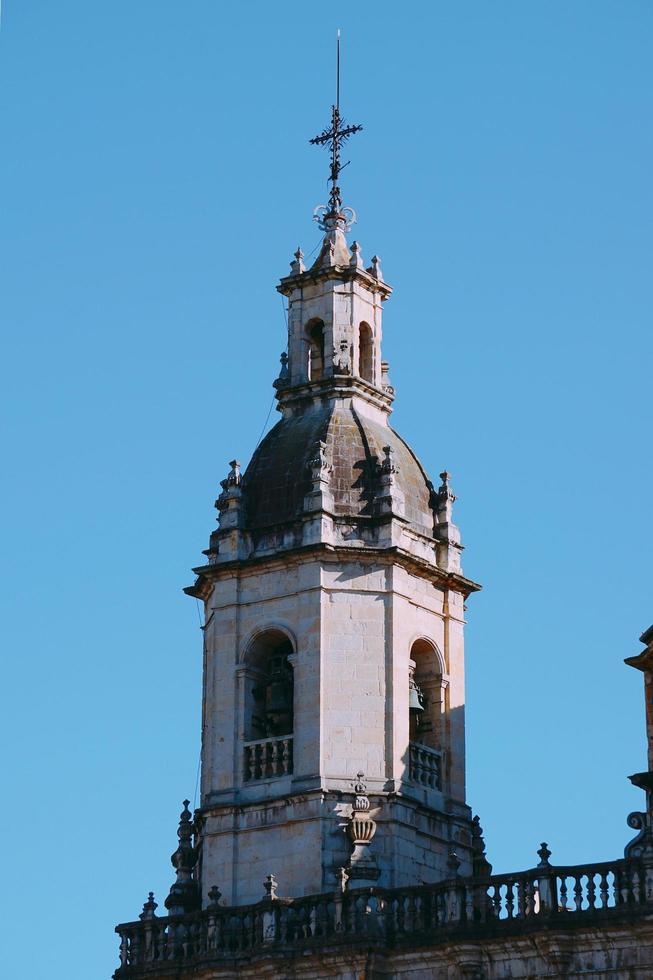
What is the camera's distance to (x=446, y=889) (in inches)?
1516

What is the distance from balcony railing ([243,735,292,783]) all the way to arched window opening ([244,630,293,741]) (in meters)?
0.32

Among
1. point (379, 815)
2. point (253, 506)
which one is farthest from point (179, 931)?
point (253, 506)

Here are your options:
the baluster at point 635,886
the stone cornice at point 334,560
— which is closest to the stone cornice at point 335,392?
the stone cornice at point 334,560

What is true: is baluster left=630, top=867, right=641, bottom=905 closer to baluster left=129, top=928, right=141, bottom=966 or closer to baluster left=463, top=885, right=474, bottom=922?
baluster left=463, top=885, right=474, bottom=922

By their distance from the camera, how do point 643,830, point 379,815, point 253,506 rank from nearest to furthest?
point 643,830, point 379,815, point 253,506

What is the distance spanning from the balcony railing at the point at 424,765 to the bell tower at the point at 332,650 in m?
0.04

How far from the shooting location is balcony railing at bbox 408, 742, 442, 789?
41750mm

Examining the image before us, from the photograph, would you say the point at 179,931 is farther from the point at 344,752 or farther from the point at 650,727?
the point at 650,727

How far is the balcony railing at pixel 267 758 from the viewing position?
41.4m

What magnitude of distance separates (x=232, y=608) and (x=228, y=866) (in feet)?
15.0

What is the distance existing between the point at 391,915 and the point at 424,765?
12.5 feet

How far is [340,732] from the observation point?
1615 inches

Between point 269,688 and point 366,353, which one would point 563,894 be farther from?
point 366,353

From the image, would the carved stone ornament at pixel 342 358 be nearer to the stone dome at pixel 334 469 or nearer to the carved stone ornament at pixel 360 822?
the stone dome at pixel 334 469
